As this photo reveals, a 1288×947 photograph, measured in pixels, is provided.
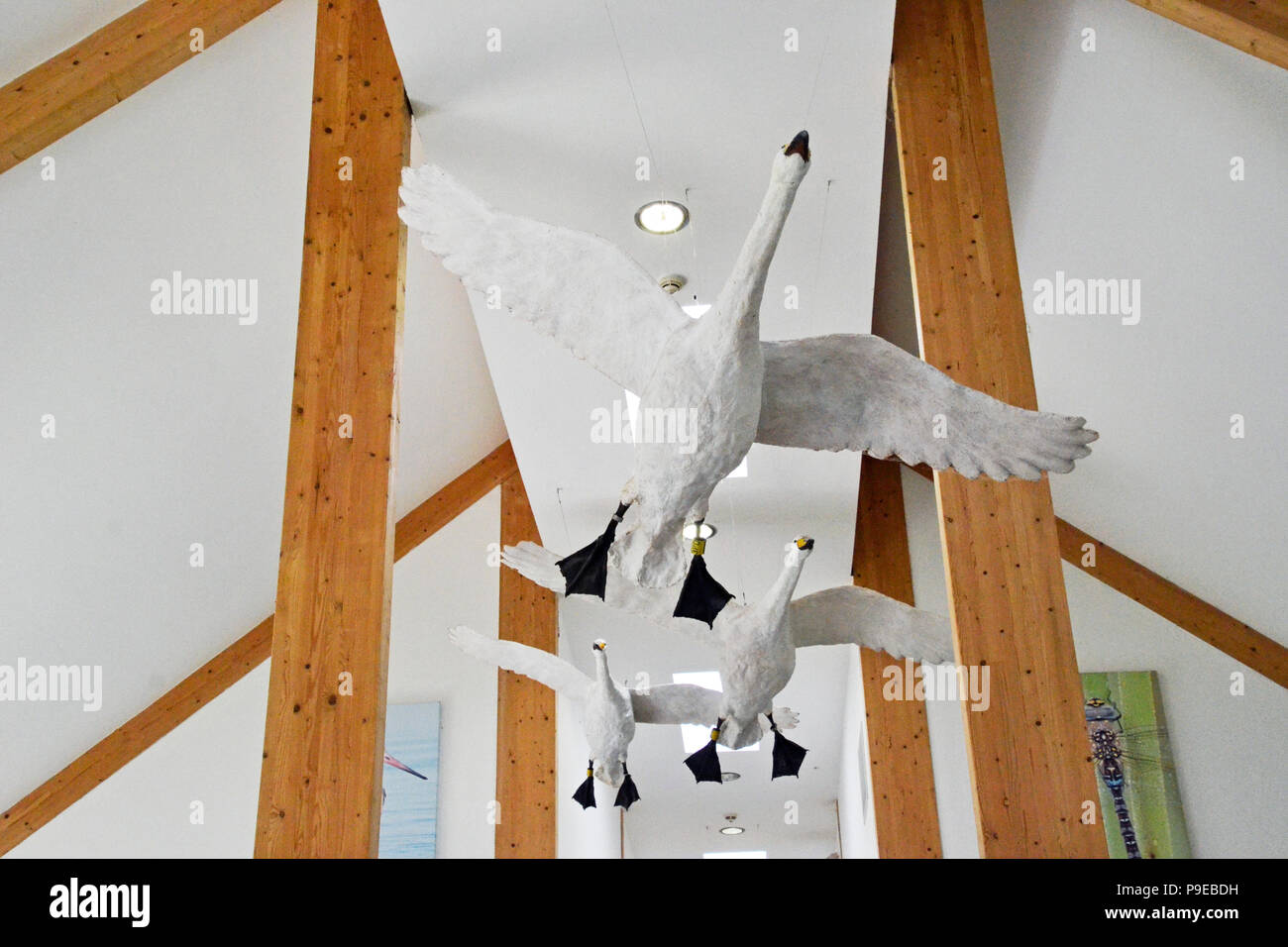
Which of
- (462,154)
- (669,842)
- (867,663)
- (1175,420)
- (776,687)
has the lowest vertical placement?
(669,842)

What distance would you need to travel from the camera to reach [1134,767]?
6766 mm

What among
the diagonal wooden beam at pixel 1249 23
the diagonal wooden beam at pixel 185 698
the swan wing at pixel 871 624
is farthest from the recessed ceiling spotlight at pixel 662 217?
the diagonal wooden beam at pixel 185 698

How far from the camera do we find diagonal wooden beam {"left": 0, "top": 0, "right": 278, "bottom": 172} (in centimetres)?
368

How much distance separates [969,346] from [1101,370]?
268cm

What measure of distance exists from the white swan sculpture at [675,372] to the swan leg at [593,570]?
118 mm

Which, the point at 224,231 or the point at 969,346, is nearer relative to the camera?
the point at 969,346

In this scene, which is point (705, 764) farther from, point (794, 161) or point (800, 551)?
point (794, 161)

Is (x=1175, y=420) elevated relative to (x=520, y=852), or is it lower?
elevated

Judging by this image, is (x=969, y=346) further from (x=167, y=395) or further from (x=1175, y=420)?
(x=167, y=395)

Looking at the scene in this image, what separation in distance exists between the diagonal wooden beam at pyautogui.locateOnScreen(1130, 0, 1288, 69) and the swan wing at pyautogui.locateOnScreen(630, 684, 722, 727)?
9.42 ft


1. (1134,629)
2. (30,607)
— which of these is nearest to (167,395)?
(30,607)

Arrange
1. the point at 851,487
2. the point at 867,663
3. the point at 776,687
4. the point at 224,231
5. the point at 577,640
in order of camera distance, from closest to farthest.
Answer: the point at 776,687 < the point at 224,231 < the point at 851,487 < the point at 867,663 < the point at 577,640

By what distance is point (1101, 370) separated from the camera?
5734 millimetres

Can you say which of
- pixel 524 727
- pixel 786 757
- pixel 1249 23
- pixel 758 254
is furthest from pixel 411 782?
pixel 1249 23
